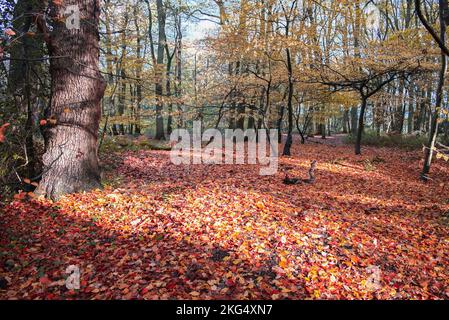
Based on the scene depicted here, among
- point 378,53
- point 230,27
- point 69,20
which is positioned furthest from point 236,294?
point 378,53

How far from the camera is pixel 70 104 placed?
198 inches

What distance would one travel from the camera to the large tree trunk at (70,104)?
194 inches

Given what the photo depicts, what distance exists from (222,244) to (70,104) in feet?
13.1

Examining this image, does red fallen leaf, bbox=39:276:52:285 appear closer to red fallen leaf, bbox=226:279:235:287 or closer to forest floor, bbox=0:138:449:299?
forest floor, bbox=0:138:449:299

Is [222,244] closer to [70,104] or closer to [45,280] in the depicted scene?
[45,280]

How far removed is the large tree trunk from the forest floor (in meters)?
0.40

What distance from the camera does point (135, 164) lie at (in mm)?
8164

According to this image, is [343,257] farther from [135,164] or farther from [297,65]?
[297,65]

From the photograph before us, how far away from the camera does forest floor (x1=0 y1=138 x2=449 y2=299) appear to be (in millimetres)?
2936

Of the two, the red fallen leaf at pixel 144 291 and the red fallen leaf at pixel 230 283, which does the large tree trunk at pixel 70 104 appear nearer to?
the red fallen leaf at pixel 144 291

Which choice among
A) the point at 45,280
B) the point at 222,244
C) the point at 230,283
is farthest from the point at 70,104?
the point at 230,283

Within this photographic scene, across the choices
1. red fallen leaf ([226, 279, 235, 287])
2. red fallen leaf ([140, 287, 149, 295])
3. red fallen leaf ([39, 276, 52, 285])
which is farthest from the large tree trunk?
red fallen leaf ([226, 279, 235, 287])

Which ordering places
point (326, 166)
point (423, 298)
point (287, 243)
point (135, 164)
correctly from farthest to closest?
point (326, 166), point (135, 164), point (287, 243), point (423, 298)

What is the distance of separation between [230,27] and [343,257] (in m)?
9.78
